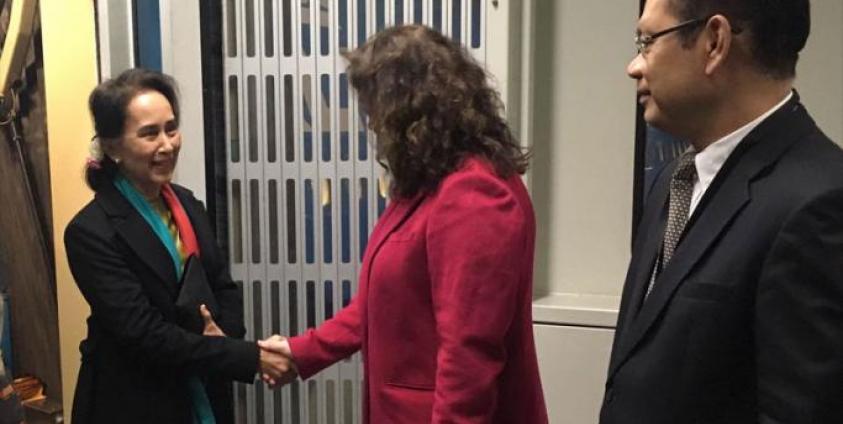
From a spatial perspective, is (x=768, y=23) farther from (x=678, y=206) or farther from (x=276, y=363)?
(x=276, y=363)

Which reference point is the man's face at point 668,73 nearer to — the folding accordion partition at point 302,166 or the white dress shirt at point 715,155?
the white dress shirt at point 715,155

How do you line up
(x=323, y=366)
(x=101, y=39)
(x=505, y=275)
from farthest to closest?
1. (x=101, y=39)
2. (x=323, y=366)
3. (x=505, y=275)

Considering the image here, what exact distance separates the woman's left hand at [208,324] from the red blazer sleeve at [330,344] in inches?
6.9

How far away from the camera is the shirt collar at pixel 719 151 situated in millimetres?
997

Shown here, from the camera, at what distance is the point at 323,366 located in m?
1.84

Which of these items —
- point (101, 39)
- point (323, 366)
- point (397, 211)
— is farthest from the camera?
point (101, 39)

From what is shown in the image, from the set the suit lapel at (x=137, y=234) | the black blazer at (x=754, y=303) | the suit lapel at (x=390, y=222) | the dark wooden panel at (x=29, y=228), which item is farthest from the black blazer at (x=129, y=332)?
the black blazer at (x=754, y=303)

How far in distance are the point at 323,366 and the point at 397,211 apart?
21.8 inches

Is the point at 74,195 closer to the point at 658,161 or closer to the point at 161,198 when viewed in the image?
the point at 161,198

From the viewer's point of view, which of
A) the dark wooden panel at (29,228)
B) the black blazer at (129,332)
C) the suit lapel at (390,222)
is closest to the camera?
the suit lapel at (390,222)

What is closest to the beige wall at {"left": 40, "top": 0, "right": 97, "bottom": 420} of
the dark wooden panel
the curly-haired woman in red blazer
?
the dark wooden panel

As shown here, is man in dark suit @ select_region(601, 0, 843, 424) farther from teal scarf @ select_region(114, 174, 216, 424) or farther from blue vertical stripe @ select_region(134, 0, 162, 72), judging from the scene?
blue vertical stripe @ select_region(134, 0, 162, 72)

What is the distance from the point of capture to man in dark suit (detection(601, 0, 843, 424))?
0.88m

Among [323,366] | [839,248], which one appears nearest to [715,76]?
[839,248]
